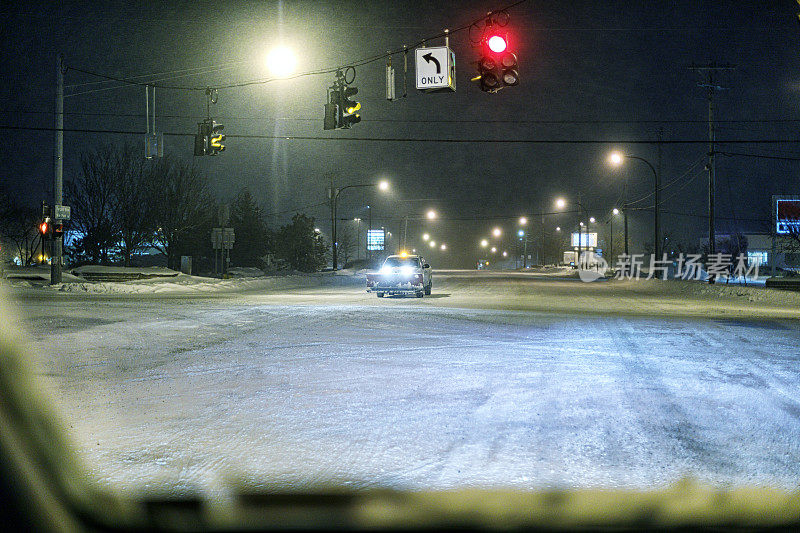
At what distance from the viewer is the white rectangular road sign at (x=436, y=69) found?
56.3 ft

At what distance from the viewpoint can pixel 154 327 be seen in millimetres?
15695

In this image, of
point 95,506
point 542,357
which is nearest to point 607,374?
point 542,357

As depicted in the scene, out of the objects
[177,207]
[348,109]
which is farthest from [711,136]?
[177,207]

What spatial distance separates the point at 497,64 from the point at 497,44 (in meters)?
0.47

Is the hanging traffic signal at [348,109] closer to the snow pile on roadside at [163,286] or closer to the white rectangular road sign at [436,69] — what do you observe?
the white rectangular road sign at [436,69]

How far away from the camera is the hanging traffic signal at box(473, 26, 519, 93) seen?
53.9 ft

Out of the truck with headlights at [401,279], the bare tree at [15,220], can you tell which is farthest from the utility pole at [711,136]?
the bare tree at [15,220]

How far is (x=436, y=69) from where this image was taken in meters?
17.3

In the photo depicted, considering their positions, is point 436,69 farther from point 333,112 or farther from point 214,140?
point 214,140

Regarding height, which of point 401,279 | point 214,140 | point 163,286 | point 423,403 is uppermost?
point 214,140

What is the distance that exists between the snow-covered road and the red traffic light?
6769 mm

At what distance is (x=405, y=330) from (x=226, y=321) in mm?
4883

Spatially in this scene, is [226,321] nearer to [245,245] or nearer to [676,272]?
[245,245]

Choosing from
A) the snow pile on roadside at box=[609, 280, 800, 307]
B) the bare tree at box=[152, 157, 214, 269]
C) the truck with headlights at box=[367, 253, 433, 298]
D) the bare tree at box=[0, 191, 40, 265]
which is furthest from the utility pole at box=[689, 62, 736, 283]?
the bare tree at box=[0, 191, 40, 265]
